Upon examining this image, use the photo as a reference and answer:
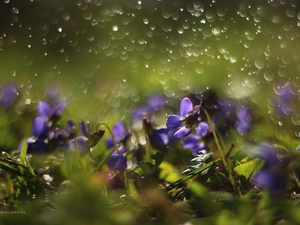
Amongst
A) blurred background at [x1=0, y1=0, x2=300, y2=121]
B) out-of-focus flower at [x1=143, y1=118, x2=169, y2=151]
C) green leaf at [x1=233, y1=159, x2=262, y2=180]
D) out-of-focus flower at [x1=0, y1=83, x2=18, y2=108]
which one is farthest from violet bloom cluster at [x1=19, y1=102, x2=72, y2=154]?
blurred background at [x1=0, y1=0, x2=300, y2=121]

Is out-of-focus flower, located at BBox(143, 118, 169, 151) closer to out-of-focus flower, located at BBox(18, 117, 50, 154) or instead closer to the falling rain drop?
out-of-focus flower, located at BBox(18, 117, 50, 154)

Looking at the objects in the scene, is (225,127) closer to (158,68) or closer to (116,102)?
(116,102)

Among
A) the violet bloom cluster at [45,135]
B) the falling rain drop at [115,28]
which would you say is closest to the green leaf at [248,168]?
the violet bloom cluster at [45,135]

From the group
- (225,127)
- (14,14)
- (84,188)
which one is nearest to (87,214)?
(84,188)

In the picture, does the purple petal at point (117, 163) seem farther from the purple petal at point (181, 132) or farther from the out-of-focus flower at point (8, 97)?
the out-of-focus flower at point (8, 97)

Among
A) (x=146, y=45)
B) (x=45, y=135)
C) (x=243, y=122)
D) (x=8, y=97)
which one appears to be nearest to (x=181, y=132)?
(x=45, y=135)

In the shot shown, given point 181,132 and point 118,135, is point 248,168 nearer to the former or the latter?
point 181,132

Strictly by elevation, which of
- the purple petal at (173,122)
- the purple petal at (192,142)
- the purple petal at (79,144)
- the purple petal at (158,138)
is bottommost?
the purple petal at (192,142)
